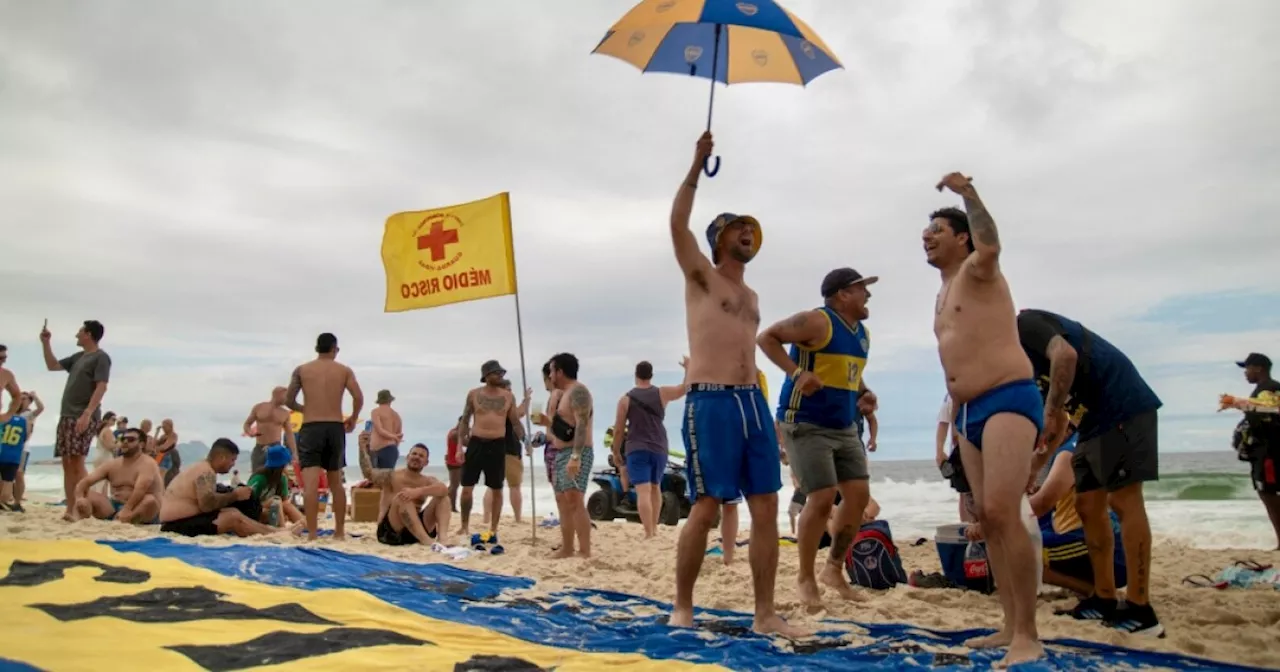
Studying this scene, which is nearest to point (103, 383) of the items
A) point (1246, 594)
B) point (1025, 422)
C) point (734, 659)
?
point (734, 659)

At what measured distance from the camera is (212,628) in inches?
134

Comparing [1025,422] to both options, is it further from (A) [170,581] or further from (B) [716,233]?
(A) [170,581]

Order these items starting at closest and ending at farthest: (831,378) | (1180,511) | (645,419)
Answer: (831,378) < (645,419) < (1180,511)

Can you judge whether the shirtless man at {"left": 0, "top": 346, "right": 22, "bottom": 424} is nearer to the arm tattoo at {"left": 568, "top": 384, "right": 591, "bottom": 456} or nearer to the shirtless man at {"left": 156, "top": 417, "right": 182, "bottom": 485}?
the shirtless man at {"left": 156, "top": 417, "right": 182, "bottom": 485}

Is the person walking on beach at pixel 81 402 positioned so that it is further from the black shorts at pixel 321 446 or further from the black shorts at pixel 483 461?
the black shorts at pixel 483 461

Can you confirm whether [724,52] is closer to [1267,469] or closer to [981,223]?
[981,223]

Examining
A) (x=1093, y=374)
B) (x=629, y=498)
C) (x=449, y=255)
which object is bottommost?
(x=629, y=498)

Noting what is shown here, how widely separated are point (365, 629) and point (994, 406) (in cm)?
278

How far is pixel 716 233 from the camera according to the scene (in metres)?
4.21

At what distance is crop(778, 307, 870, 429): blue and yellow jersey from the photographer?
15.6 ft

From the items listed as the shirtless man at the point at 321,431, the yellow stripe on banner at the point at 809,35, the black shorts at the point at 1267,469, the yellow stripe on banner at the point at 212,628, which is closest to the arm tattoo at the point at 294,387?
the shirtless man at the point at 321,431

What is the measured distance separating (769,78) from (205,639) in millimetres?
3858

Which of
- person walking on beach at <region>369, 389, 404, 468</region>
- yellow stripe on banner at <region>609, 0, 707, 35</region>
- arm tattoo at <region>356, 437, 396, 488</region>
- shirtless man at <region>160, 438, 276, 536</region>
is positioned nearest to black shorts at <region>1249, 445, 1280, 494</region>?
yellow stripe on banner at <region>609, 0, 707, 35</region>

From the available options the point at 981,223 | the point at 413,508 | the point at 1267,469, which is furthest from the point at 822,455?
the point at 1267,469
